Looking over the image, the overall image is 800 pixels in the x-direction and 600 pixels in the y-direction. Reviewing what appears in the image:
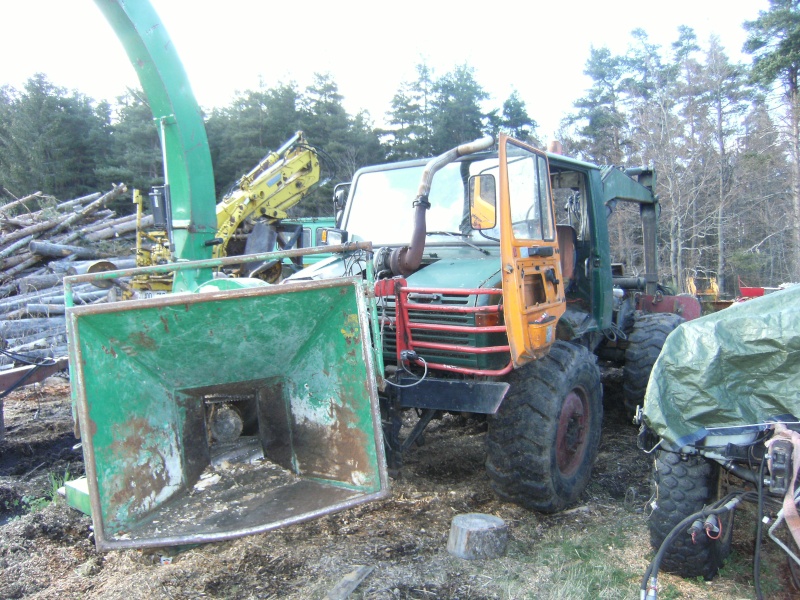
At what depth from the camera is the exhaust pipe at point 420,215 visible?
11.8ft

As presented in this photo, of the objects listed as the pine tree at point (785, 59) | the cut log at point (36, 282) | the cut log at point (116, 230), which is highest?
the pine tree at point (785, 59)

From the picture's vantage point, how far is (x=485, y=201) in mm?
3625

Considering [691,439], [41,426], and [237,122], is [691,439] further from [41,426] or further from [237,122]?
[237,122]

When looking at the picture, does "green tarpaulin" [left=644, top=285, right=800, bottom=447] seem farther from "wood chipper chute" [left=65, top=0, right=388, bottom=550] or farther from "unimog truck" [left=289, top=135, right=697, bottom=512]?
"wood chipper chute" [left=65, top=0, right=388, bottom=550]

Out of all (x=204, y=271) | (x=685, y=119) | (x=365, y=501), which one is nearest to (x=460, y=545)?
(x=365, y=501)

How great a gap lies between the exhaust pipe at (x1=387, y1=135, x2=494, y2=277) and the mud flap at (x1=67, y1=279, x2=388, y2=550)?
2.39ft

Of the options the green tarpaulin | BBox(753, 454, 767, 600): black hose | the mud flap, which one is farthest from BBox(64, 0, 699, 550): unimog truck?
BBox(753, 454, 767, 600): black hose

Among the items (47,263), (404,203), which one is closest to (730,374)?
(404,203)

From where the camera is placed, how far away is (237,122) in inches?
1108

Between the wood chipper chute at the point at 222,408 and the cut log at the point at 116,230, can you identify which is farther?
the cut log at the point at 116,230

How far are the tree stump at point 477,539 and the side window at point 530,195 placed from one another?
182 cm

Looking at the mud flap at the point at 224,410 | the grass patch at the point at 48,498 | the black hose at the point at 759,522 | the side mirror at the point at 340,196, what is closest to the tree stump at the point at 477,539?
the mud flap at the point at 224,410

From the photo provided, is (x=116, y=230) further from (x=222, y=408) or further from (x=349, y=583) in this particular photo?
(x=349, y=583)

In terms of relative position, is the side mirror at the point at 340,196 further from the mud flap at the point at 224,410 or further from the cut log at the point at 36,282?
the cut log at the point at 36,282
